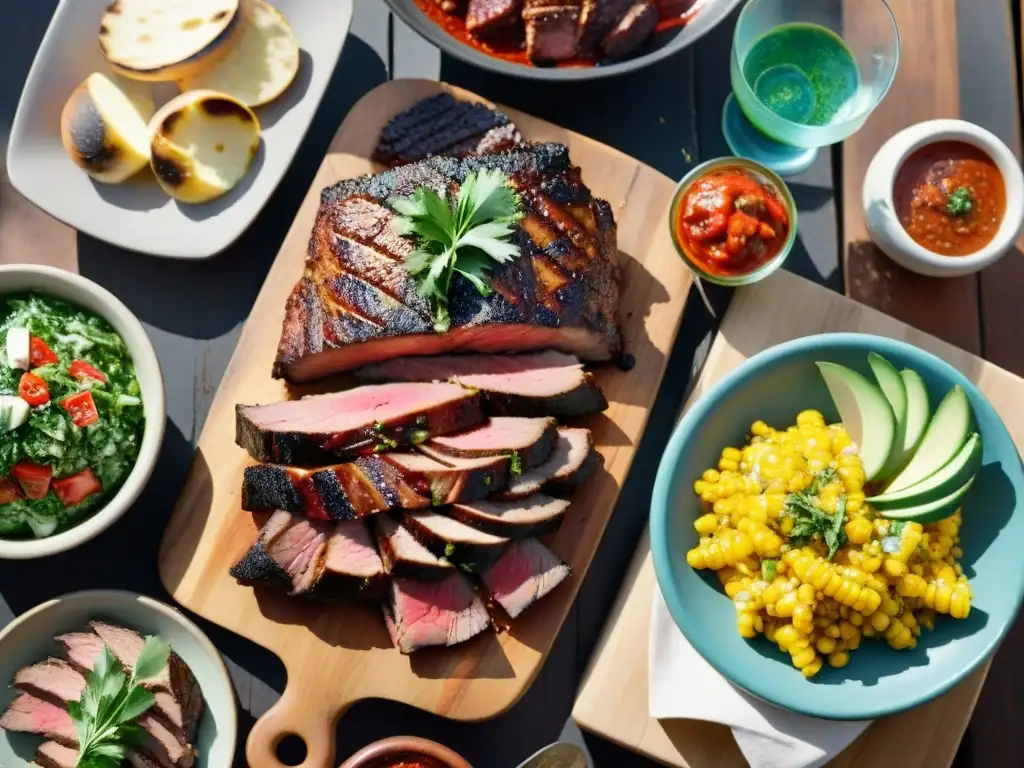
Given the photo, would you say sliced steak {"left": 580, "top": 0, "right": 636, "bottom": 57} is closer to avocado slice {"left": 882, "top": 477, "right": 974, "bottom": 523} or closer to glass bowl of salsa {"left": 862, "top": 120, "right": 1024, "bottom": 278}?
glass bowl of salsa {"left": 862, "top": 120, "right": 1024, "bottom": 278}

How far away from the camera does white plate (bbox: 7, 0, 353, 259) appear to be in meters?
3.45

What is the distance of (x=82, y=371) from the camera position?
10.3ft

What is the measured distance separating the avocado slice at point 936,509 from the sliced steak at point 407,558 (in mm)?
1384

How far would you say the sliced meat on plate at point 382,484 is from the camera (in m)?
3.06

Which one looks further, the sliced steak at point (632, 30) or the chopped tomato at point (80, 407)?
the sliced steak at point (632, 30)

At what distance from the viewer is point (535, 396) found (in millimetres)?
3188

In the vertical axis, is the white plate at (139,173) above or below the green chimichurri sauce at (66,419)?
above

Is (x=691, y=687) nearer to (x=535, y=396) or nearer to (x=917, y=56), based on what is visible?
(x=535, y=396)

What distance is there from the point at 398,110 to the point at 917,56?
201cm

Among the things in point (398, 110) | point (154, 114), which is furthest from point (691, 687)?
point (154, 114)

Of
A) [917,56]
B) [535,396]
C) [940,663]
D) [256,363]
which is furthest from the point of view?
[917,56]

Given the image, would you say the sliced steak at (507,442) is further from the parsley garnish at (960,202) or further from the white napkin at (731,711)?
the parsley garnish at (960,202)

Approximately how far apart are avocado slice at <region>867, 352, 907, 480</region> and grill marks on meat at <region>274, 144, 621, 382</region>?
84cm

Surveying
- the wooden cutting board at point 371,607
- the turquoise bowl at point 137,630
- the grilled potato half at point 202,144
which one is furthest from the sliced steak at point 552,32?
the turquoise bowl at point 137,630
